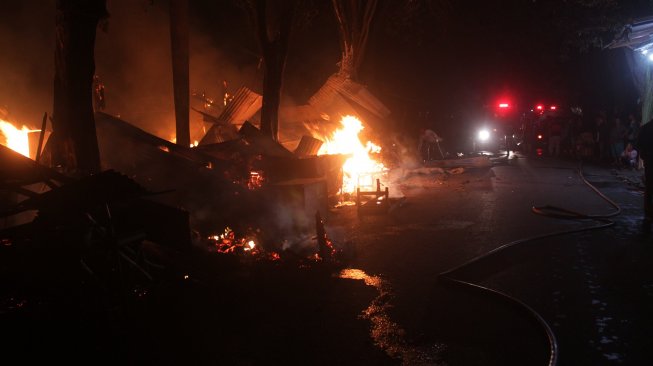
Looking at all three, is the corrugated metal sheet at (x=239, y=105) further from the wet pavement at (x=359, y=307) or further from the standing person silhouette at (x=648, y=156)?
the standing person silhouette at (x=648, y=156)

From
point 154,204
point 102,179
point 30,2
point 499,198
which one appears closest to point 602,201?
point 499,198

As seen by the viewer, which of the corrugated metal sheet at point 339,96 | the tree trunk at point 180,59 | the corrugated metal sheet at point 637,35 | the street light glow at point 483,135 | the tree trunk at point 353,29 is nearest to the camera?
the tree trunk at point 180,59

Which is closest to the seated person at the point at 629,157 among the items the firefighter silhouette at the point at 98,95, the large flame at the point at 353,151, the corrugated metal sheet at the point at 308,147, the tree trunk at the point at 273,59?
the large flame at the point at 353,151

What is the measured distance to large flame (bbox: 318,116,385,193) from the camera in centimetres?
1544

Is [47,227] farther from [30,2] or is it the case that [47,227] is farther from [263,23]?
[30,2]

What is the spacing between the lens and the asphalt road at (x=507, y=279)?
4625mm

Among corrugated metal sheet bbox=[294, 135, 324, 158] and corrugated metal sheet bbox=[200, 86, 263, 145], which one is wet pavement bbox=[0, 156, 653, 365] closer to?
corrugated metal sheet bbox=[294, 135, 324, 158]

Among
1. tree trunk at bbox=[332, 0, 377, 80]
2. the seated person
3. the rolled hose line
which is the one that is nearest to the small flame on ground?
the rolled hose line

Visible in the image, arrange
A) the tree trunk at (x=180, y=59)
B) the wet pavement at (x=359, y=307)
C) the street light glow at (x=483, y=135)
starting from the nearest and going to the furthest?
the wet pavement at (x=359, y=307)
the tree trunk at (x=180, y=59)
the street light glow at (x=483, y=135)

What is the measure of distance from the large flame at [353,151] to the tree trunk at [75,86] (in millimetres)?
8940

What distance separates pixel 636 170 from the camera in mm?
18281

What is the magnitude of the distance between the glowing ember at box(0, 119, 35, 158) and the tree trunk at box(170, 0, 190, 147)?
144 inches

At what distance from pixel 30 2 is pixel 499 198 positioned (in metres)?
14.3

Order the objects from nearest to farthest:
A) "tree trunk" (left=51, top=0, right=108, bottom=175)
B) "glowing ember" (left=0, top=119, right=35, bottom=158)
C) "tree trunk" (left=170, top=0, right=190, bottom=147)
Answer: "tree trunk" (left=51, top=0, right=108, bottom=175) < "glowing ember" (left=0, top=119, right=35, bottom=158) < "tree trunk" (left=170, top=0, right=190, bottom=147)
